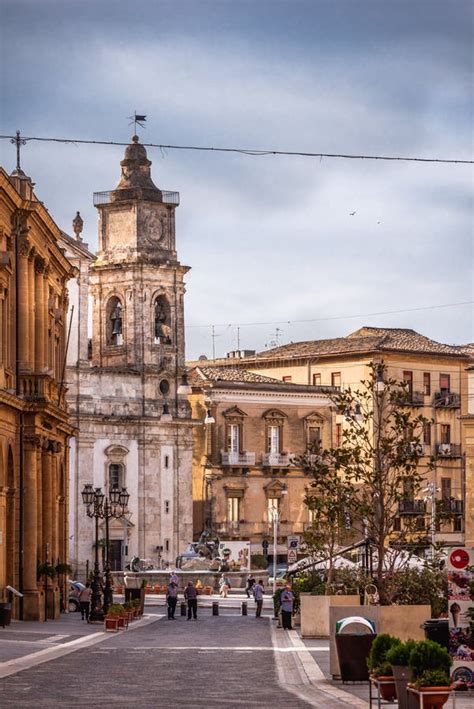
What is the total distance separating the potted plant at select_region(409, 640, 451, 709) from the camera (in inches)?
819

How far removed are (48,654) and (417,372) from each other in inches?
3151

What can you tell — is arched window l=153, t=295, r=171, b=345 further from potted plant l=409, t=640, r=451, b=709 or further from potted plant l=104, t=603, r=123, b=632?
potted plant l=409, t=640, r=451, b=709

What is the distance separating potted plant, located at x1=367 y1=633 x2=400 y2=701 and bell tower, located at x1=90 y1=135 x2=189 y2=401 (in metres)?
76.5

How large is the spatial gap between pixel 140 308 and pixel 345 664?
71667 mm

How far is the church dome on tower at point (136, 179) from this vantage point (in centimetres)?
10069

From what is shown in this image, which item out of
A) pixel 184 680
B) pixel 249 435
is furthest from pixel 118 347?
pixel 184 680

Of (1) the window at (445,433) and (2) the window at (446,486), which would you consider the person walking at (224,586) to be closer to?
(2) the window at (446,486)

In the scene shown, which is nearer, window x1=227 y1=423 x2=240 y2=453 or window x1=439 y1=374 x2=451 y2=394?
window x1=227 y1=423 x2=240 y2=453

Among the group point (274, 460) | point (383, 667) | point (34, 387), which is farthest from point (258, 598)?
point (274, 460)

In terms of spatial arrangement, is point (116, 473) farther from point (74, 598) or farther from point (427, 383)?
point (74, 598)

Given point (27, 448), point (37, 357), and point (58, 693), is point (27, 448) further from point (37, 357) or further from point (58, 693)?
point (58, 693)

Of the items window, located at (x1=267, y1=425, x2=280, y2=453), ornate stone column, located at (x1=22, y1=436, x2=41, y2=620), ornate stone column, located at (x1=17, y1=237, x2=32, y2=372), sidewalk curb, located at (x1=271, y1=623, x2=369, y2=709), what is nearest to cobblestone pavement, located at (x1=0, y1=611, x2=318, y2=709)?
sidewalk curb, located at (x1=271, y1=623, x2=369, y2=709)

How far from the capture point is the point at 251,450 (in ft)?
359

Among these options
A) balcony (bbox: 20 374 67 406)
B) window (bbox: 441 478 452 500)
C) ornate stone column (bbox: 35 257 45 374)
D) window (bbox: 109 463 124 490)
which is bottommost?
window (bbox: 441 478 452 500)
